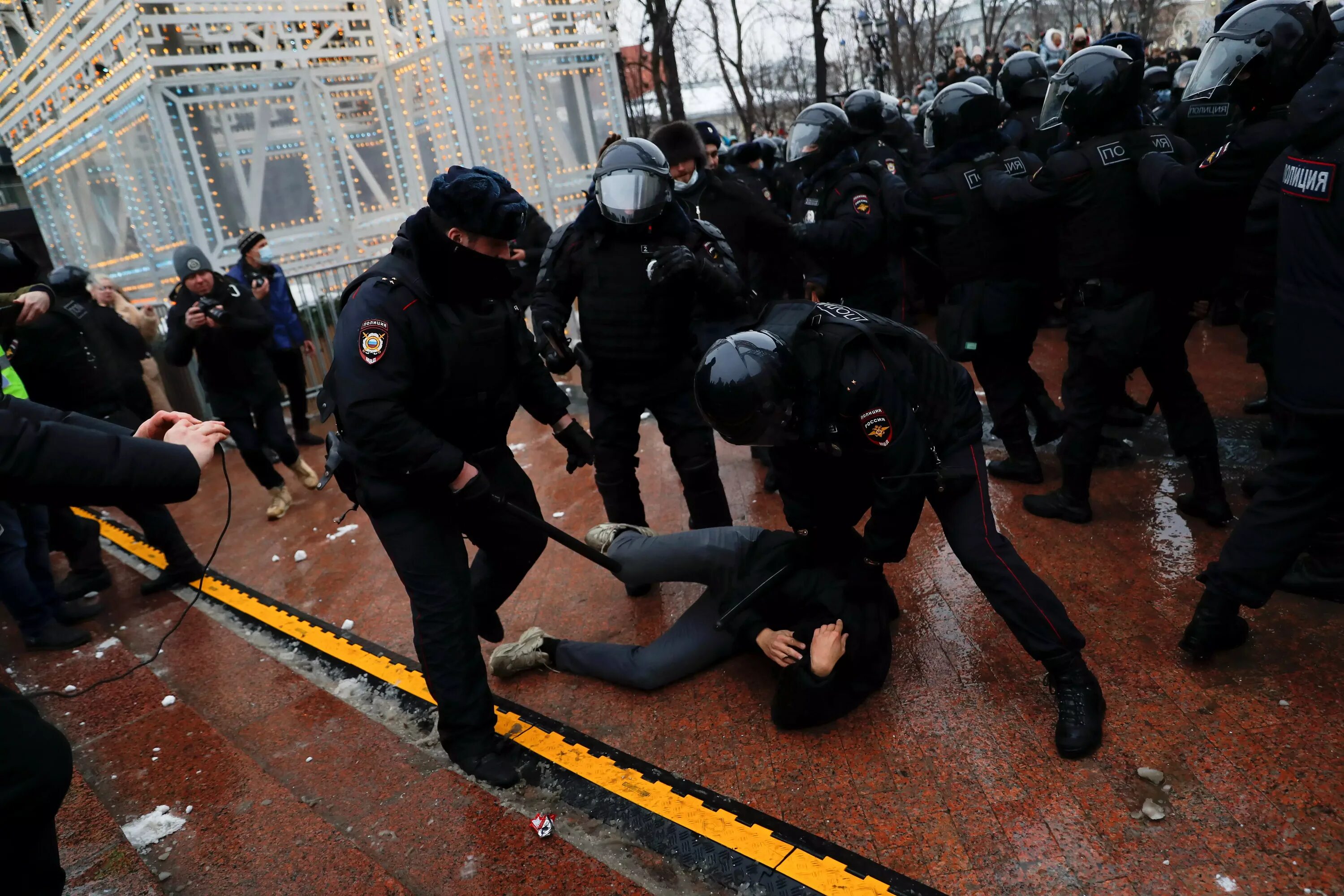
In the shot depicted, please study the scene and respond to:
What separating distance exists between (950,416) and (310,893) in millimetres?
2500

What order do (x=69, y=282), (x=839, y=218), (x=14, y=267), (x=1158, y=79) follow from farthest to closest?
(x=1158, y=79)
(x=69, y=282)
(x=839, y=218)
(x=14, y=267)

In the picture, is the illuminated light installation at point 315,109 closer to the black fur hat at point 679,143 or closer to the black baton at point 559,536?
the black fur hat at point 679,143

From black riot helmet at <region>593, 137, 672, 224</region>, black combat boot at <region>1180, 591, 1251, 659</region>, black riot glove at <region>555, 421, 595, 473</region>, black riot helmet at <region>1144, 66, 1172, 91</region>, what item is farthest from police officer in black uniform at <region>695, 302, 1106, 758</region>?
black riot helmet at <region>1144, 66, 1172, 91</region>

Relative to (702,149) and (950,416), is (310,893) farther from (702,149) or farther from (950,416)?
(702,149)

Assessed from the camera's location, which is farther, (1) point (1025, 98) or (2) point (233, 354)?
(2) point (233, 354)

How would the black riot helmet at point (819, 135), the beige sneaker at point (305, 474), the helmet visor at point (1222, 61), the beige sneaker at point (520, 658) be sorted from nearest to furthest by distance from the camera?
the helmet visor at point (1222, 61)
the beige sneaker at point (520, 658)
the black riot helmet at point (819, 135)
the beige sneaker at point (305, 474)

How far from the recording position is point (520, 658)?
355 centimetres

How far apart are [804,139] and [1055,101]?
1.39 meters

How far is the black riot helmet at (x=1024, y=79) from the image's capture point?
5.65m

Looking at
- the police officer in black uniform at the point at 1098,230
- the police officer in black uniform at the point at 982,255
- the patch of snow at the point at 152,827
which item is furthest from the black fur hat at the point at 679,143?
the patch of snow at the point at 152,827

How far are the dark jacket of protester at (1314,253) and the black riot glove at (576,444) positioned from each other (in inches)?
101

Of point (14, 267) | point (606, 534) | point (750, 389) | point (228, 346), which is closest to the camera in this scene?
point (750, 389)

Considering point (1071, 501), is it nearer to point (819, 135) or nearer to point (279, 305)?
point (819, 135)

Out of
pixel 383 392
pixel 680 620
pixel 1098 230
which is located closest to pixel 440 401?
pixel 383 392
